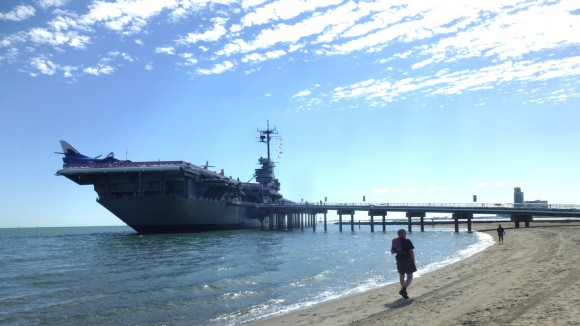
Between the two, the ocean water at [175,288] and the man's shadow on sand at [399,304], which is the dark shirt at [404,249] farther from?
the ocean water at [175,288]

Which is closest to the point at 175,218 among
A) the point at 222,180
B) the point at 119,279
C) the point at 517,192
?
the point at 222,180

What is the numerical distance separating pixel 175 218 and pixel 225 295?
47.8m

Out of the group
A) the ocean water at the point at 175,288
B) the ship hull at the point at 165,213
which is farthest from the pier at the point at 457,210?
the ocean water at the point at 175,288

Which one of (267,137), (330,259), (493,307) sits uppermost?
(267,137)

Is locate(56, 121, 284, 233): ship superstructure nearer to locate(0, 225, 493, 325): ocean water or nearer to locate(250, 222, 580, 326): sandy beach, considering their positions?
locate(0, 225, 493, 325): ocean water

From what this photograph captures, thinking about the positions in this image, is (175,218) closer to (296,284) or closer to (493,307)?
(296,284)

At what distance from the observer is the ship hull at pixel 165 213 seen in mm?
57469

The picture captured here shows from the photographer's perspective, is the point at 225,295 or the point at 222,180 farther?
the point at 222,180

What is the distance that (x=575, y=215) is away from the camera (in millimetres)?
58969

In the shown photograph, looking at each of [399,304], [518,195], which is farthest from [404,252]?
[518,195]

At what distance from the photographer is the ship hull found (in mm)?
57469

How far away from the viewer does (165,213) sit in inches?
2333

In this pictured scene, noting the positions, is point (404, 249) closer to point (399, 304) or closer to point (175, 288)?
point (399, 304)

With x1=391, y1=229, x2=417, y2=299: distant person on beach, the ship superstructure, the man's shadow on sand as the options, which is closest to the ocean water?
the man's shadow on sand
